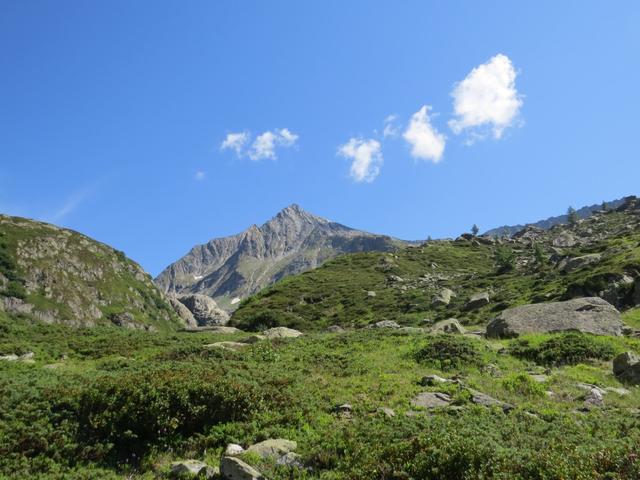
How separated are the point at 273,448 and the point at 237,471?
69.6 inches

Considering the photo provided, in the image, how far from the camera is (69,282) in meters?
118

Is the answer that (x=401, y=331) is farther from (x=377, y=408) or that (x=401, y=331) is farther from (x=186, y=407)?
(x=186, y=407)

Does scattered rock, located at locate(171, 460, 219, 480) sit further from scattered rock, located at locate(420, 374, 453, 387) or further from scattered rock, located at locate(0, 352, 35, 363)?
scattered rock, located at locate(0, 352, 35, 363)

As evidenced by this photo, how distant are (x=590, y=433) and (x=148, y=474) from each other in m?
10.4

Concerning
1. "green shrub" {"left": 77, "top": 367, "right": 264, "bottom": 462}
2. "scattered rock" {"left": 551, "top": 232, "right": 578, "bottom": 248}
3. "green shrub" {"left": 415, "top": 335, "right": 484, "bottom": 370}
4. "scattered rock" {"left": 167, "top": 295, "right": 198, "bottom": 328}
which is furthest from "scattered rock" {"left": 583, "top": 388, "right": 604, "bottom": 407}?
"scattered rock" {"left": 167, "top": 295, "right": 198, "bottom": 328}

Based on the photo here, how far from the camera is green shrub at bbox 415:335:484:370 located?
65.8 ft

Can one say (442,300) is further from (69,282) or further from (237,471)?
(69,282)

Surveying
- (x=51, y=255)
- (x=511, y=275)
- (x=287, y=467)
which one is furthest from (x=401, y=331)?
(x=51, y=255)

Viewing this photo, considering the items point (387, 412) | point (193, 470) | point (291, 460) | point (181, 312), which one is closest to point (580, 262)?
point (387, 412)

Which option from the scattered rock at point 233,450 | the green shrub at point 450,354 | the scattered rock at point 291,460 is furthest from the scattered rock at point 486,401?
the scattered rock at point 233,450

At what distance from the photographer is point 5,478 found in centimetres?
895

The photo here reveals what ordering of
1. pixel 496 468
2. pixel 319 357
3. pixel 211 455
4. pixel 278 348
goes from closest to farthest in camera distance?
pixel 496 468 < pixel 211 455 < pixel 319 357 < pixel 278 348

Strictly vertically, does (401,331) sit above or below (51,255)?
below

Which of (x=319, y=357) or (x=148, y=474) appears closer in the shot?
(x=148, y=474)
